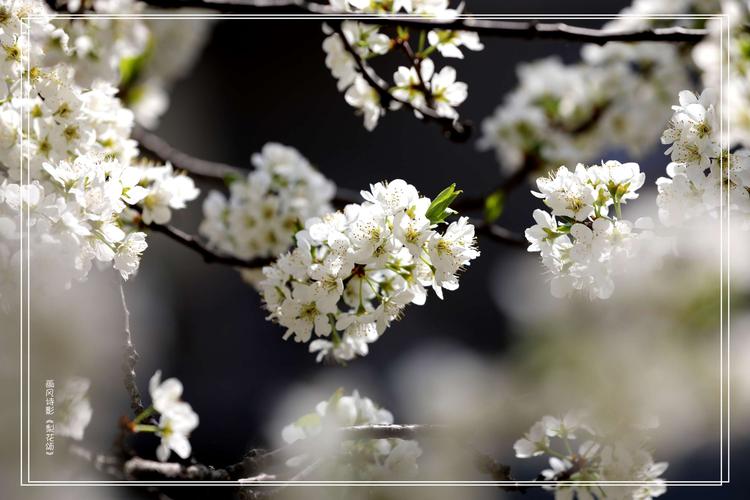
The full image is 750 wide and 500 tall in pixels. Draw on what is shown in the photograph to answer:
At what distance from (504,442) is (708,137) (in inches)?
20.3

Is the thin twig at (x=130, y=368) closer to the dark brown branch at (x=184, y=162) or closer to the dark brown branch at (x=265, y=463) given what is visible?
the dark brown branch at (x=265, y=463)

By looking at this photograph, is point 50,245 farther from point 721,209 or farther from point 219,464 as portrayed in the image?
point 721,209

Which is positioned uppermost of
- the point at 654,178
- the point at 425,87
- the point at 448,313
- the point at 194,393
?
the point at 425,87

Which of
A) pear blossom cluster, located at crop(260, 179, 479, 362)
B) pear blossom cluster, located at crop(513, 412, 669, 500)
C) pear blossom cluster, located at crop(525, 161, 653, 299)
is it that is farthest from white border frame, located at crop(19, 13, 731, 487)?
pear blossom cluster, located at crop(260, 179, 479, 362)

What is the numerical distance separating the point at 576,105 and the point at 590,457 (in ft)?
3.14

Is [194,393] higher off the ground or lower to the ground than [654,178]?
lower

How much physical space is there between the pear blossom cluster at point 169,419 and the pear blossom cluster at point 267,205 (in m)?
0.32

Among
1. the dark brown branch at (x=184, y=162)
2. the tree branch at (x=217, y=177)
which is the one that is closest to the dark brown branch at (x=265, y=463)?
the tree branch at (x=217, y=177)

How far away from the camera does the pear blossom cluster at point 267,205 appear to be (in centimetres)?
129

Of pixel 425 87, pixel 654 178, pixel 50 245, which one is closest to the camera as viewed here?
pixel 50 245

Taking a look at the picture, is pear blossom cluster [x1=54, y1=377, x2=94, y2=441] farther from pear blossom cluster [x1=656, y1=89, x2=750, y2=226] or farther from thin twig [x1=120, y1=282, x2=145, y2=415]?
pear blossom cluster [x1=656, y1=89, x2=750, y2=226]

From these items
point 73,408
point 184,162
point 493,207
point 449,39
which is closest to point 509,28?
point 449,39

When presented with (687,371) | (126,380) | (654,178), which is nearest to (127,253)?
(126,380)

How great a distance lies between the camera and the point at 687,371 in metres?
1.17
